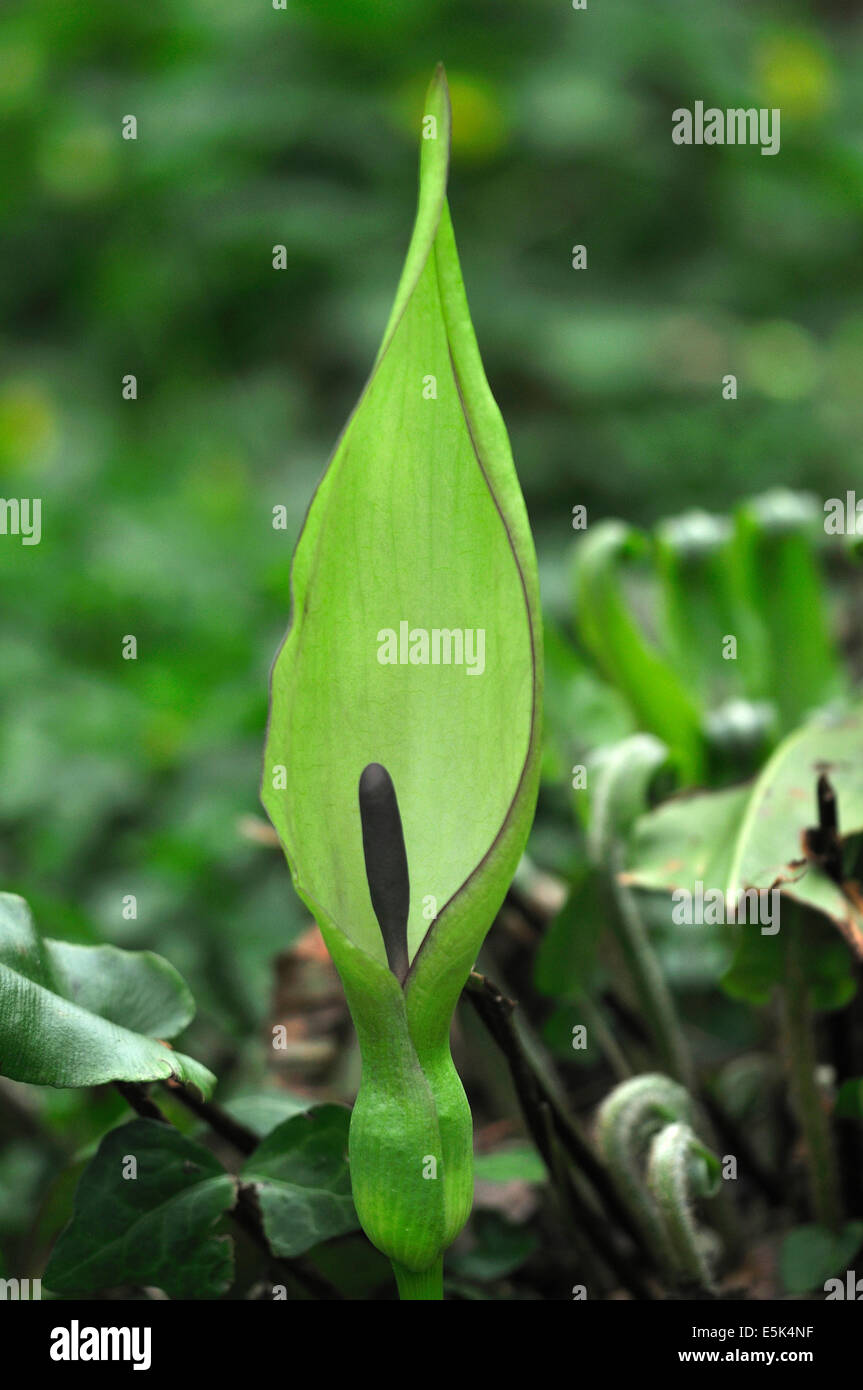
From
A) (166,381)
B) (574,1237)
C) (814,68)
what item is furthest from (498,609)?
(814,68)

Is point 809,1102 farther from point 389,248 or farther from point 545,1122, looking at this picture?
point 389,248

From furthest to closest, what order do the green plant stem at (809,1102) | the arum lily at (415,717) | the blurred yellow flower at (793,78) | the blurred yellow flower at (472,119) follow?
the blurred yellow flower at (793,78)
the blurred yellow flower at (472,119)
the green plant stem at (809,1102)
the arum lily at (415,717)

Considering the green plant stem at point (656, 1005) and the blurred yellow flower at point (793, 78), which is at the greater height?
the blurred yellow flower at point (793, 78)

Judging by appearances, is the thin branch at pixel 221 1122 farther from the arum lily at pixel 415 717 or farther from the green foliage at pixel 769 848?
the green foliage at pixel 769 848

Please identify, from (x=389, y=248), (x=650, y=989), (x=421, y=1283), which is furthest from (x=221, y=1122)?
(x=389, y=248)

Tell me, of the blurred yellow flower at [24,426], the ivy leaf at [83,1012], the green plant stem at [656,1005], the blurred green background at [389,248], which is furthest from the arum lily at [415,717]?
the blurred yellow flower at [24,426]

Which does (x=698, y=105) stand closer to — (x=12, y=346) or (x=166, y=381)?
(x=166, y=381)
